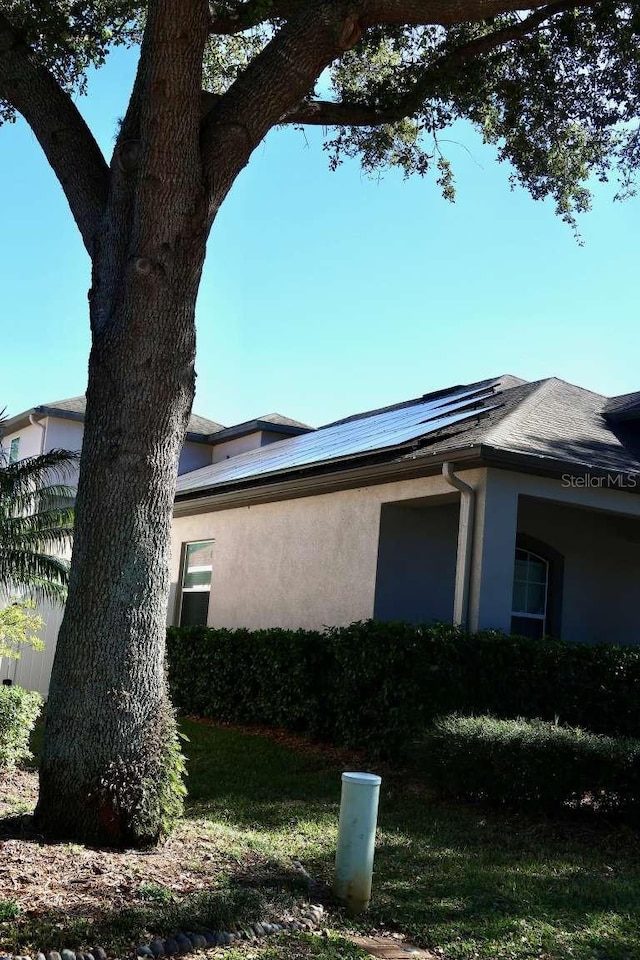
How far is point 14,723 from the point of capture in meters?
9.97

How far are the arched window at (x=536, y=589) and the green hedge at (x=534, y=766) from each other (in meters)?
5.44

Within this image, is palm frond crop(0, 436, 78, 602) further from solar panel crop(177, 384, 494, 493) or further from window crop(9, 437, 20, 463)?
window crop(9, 437, 20, 463)

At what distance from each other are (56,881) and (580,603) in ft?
36.1

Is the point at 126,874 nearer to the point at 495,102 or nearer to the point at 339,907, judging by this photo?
the point at 339,907

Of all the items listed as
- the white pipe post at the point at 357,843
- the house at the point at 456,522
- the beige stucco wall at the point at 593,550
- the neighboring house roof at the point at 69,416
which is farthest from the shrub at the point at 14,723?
the neighboring house roof at the point at 69,416

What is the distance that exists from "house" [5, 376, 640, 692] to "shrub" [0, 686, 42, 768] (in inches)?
201

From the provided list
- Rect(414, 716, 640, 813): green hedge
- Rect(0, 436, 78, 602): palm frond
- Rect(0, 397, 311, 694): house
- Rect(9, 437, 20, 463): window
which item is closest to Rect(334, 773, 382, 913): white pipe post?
Rect(414, 716, 640, 813): green hedge

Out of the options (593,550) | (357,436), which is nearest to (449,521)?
(593,550)

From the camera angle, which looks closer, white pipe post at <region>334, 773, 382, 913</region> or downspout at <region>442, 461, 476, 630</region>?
white pipe post at <region>334, 773, 382, 913</region>

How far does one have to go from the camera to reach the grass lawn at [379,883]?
190 inches

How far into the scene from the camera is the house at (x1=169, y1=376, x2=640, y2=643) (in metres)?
11.5

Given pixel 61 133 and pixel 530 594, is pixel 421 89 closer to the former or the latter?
pixel 61 133

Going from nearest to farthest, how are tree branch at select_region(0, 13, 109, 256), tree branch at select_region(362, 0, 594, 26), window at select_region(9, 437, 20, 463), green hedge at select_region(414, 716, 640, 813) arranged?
tree branch at select_region(0, 13, 109, 256) < tree branch at select_region(362, 0, 594, 26) < green hedge at select_region(414, 716, 640, 813) < window at select_region(9, 437, 20, 463)

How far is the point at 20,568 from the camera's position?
1407 cm
